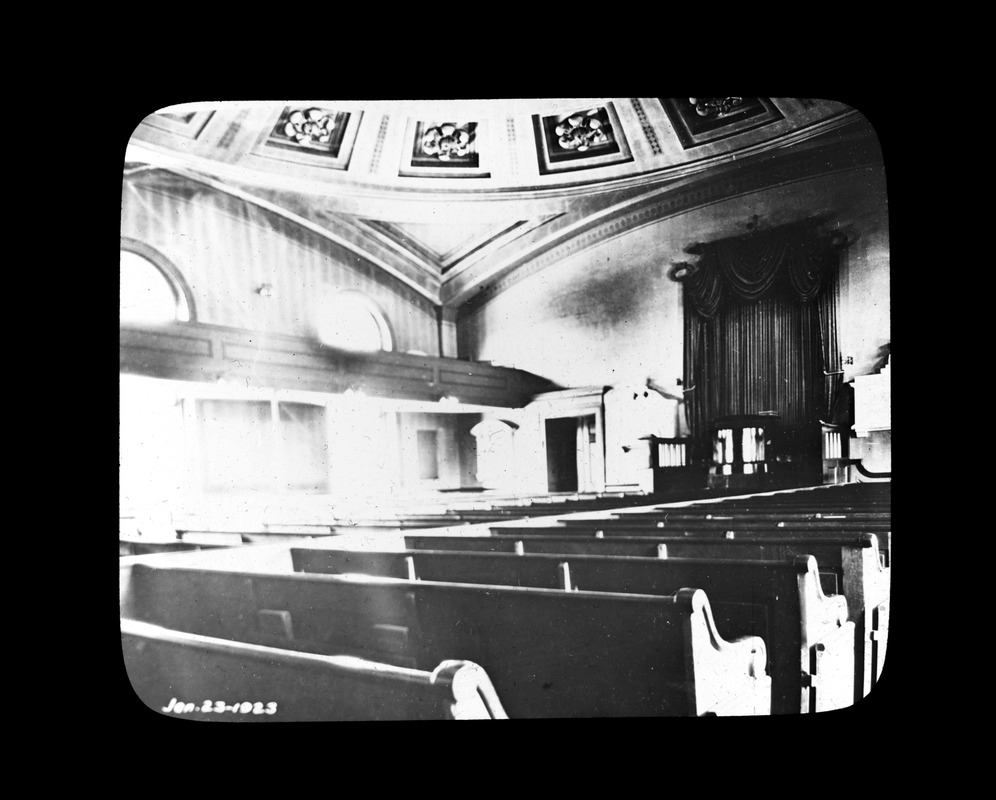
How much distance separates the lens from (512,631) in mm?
2166

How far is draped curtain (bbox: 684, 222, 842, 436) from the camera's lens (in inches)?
88.8

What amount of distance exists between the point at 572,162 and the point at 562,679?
57.4 inches

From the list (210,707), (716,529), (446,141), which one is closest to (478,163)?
(446,141)

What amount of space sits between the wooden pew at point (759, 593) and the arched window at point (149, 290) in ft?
3.10

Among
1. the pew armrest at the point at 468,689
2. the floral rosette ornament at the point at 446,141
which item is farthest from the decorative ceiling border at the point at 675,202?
the pew armrest at the point at 468,689

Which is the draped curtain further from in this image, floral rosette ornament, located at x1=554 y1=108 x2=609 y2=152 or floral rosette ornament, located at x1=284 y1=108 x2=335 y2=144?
floral rosette ornament, located at x1=284 y1=108 x2=335 y2=144

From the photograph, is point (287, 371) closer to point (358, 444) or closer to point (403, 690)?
point (358, 444)

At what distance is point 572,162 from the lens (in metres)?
2.37

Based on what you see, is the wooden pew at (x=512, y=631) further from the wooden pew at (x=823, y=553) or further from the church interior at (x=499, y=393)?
the wooden pew at (x=823, y=553)

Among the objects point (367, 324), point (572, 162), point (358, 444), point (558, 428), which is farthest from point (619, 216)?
point (358, 444)

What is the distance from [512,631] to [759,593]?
A: 664 millimetres

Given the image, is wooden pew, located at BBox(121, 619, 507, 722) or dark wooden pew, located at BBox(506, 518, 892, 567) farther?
dark wooden pew, located at BBox(506, 518, 892, 567)

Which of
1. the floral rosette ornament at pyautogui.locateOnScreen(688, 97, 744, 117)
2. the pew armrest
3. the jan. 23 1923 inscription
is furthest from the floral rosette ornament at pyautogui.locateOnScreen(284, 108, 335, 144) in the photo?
the jan. 23 1923 inscription

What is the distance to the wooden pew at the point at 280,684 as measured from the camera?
199 cm
